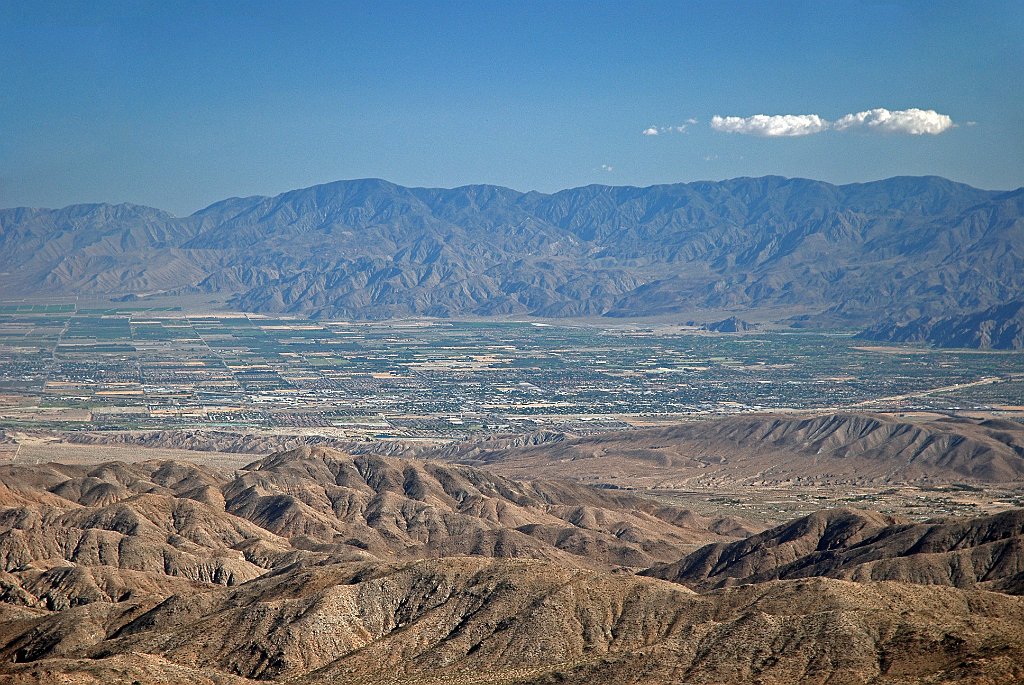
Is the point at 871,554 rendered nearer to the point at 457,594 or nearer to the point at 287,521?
the point at 457,594

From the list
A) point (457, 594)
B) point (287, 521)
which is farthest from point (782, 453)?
point (457, 594)

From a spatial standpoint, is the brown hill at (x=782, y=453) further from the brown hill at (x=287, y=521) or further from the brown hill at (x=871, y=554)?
the brown hill at (x=871, y=554)

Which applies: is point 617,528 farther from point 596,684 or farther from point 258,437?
point 258,437

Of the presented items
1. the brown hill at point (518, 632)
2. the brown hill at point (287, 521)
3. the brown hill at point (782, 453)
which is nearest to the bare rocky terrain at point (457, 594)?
the brown hill at point (518, 632)

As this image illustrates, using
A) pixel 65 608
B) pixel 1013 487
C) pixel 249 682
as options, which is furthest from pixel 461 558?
A: pixel 1013 487

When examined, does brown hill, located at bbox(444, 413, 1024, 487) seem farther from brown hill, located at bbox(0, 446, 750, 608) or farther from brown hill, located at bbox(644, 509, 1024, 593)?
brown hill, located at bbox(644, 509, 1024, 593)

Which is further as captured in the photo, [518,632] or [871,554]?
[871,554]

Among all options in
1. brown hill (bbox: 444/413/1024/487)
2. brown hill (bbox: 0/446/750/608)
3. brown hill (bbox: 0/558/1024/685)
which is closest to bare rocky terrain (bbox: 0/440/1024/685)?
brown hill (bbox: 0/558/1024/685)
